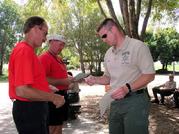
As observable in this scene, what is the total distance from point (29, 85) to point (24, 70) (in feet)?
0.57

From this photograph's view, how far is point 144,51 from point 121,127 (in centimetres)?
90

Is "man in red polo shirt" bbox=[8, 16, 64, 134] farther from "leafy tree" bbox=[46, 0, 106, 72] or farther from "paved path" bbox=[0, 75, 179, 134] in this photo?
"leafy tree" bbox=[46, 0, 106, 72]

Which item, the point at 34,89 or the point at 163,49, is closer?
the point at 34,89

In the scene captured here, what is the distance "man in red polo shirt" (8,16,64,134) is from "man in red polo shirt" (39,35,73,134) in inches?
60.9

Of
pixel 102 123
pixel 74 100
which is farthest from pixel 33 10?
pixel 102 123

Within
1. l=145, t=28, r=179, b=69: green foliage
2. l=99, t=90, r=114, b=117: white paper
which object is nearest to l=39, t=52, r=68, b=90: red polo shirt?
l=99, t=90, r=114, b=117: white paper

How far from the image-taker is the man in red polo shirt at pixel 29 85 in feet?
15.2

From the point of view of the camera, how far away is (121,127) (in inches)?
189

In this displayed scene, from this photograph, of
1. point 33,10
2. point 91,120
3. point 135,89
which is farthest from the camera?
point 33,10

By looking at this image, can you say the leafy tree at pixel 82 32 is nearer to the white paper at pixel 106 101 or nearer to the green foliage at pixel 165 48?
the green foliage at pixel 165 48

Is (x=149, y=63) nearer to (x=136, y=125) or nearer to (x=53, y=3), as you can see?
(x=136, y=125)

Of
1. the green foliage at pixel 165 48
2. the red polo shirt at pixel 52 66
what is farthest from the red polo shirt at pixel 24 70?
the green foliage at pixel 165 48

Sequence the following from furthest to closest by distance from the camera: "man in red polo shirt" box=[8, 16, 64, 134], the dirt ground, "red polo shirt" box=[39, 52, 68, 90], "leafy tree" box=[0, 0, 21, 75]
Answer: "leafy tree" box=[0, 0, 21, 75] → the dirt ground → "red polo shirt" box=[39, 52, 68, 90] → "man in red polo shirt" box=[8, 16, 64, 134]

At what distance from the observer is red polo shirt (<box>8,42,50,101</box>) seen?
4.61m
